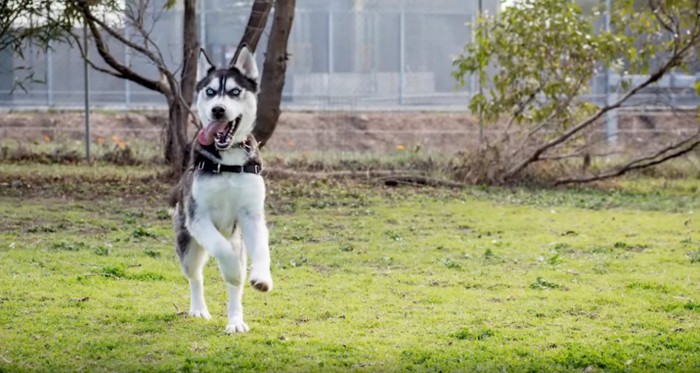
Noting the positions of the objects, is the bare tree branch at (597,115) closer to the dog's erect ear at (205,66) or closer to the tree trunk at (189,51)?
the tree trunk at (189,51)

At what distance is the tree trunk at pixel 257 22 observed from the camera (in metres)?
15.4

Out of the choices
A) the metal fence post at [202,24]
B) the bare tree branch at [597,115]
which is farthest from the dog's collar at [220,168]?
the metal fence post at [202,24]

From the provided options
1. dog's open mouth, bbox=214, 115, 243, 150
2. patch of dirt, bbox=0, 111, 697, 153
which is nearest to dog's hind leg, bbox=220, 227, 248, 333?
dog's open mouth, bbox=214, 115, 243, 150

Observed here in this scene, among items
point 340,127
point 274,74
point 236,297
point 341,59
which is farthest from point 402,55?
point 236,297

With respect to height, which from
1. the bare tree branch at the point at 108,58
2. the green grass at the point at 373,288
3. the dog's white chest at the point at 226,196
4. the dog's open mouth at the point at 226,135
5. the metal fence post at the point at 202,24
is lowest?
the green grass at the point at 373,288

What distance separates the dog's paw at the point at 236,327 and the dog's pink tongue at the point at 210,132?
1.08 meters

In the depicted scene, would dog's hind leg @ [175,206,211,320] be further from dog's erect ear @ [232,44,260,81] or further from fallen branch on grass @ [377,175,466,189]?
fallen branch on grass @ [377,175,466,189]

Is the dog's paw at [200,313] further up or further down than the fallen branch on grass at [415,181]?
further down

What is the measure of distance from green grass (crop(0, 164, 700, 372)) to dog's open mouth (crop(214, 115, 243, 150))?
111cm

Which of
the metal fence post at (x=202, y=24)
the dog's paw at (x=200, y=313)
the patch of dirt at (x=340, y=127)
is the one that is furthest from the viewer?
the metal fence post at (x=202, y=24)

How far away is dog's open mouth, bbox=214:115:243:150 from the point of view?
6.82m

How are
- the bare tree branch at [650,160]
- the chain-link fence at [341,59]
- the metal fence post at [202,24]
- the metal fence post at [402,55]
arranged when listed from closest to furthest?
A: the bare tree branch at [650,160]
the metal fence post at [202,24]
the chain-link fence at [341,59]
the metal fence post at [402,55]

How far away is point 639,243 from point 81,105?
42.8 feet

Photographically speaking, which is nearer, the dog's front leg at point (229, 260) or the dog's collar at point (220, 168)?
the dog's front leg at point (229, 260)
